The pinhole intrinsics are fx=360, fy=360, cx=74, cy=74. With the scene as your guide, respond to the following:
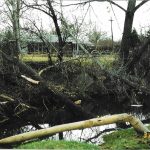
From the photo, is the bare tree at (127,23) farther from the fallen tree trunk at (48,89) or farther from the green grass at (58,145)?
the green grass at (58,145)

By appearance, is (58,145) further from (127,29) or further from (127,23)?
(127,29)

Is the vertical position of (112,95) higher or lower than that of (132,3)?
lower

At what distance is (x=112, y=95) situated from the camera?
2030 centimetres

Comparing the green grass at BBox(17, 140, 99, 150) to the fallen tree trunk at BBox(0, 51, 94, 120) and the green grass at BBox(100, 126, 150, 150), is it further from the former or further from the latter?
the fallen tree trunk at BBox(0, 51, 94, 120)

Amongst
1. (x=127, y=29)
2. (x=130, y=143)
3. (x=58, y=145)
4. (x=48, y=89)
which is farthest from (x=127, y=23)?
(x=58, y=145)

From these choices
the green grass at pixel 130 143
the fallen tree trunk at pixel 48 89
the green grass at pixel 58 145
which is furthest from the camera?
the fallen tree trunk at pixel 48 89

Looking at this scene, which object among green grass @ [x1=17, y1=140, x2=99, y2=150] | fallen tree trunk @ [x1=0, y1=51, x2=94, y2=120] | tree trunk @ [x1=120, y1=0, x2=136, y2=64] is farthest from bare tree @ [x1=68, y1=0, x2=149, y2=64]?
green grass @ [x1=17, y1=140, x2=99, y2=150]

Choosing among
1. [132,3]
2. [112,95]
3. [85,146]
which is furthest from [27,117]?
[132,3]

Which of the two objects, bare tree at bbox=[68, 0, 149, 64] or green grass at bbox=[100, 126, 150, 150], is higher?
bare tree at bbox=[68, 0, 149, 64]

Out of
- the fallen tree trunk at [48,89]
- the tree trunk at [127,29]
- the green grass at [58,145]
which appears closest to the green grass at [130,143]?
the green grass at [58,145]

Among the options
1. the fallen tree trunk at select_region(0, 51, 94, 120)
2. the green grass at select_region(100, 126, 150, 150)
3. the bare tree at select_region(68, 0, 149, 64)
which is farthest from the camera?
the bare tree at select_region(68, 0, 149, 64)

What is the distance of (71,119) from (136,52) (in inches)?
311

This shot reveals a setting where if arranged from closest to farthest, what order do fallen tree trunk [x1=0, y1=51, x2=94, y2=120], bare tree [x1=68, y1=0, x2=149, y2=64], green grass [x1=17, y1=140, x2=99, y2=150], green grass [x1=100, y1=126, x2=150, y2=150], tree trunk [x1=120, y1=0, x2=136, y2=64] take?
green grass [x1=100, y1=126, x2=150, y2=150] → green grass [x1=17, y1=140, x2=99, y2=150] → fallen tree trunk [x1=0, y1=51, x2=94, y2=120] → bare tree [x1=68, y1=0, x2=149, y2=64] → tree trunk [x1=120, y1=0, x2=136, y2=64]

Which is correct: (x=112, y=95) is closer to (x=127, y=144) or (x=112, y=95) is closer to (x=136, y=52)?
(x=136, y=52)
